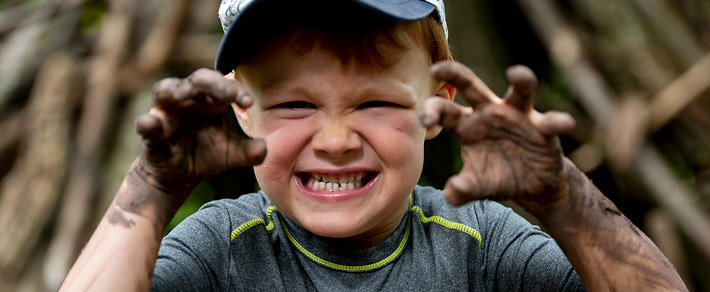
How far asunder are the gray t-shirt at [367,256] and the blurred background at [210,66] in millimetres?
1480

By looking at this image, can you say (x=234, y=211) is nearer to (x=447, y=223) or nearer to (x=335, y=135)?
(x=335, y=135)

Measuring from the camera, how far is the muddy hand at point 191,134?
116 cm

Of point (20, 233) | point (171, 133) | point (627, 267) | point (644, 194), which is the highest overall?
point (171, 133)

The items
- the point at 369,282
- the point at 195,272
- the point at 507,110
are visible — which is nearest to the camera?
the point at 507,110

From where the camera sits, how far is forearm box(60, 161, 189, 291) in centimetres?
Answer: 131

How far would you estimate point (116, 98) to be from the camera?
3.13 m

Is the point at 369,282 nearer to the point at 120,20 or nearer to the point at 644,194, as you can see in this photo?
the point at 644,194

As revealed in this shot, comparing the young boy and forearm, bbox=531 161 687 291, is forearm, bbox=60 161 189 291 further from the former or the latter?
forearm, bbox=531 161 687 291

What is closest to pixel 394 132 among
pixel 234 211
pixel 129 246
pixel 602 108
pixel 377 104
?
pixel 377 104

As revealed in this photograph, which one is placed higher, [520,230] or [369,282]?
[520,230]

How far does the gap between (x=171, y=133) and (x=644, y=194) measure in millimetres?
2362

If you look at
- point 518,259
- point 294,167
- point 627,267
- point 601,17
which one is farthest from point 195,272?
point 601,17

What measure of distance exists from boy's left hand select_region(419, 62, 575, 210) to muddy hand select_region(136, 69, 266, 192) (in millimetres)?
318

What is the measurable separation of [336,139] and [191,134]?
0.28 metres
